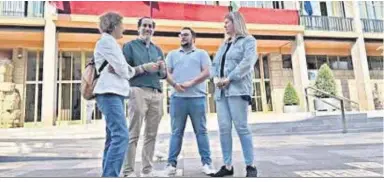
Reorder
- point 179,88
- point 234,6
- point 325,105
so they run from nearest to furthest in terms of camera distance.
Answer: point 179,88 < point 325,105 < point 234,6

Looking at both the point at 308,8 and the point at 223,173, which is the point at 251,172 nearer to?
the point at 223,173

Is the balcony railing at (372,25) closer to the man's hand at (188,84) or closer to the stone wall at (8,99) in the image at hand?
the man's hand at (188,84)

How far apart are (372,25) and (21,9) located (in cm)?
1411

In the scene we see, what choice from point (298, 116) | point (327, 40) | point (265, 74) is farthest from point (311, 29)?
point (298, 116)

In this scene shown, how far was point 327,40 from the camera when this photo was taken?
1220 centimetres

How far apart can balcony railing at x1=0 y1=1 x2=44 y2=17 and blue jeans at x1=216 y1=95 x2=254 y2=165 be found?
365 inches

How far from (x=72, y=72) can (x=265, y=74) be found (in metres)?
7.75

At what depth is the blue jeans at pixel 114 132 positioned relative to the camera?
1.96 m

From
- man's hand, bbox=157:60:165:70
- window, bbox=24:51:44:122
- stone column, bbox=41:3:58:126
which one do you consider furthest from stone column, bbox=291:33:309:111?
man's hand, bbox=157:60:165:70

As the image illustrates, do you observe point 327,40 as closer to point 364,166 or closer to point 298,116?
point 298,116

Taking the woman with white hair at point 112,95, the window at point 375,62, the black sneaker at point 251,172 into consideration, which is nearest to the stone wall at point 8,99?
the woman with white hair at point 112,95

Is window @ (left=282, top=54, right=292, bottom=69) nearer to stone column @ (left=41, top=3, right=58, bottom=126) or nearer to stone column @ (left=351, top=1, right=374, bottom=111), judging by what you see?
stone column @ (left=351, top=1, right=374, bottom=111)

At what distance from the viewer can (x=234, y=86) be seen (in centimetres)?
237

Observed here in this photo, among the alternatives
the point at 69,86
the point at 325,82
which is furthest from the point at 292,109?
the point at 69,86
